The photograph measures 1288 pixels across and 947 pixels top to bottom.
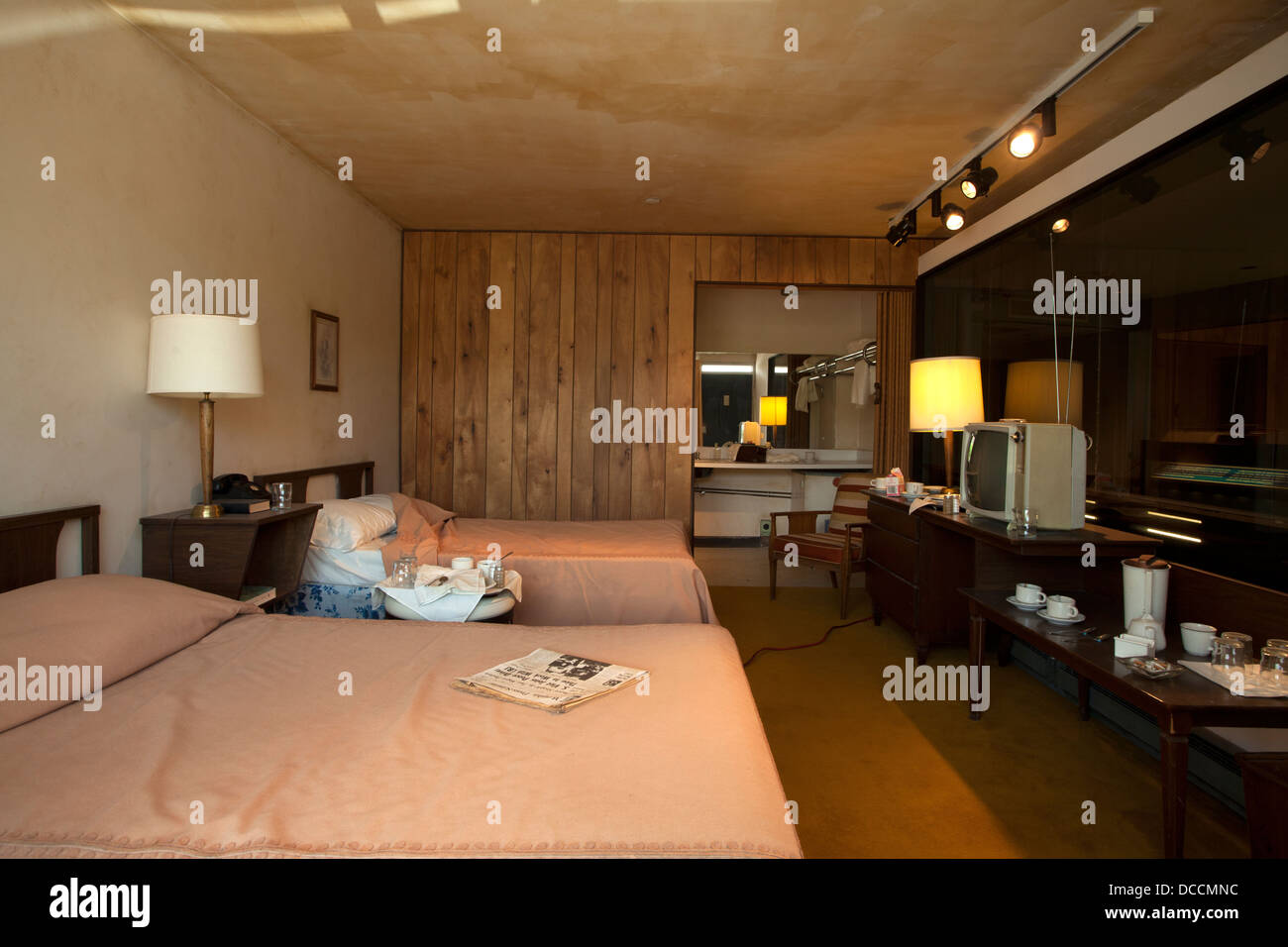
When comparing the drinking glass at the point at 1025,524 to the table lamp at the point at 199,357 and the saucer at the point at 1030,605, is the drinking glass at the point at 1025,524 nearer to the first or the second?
the saucer at the point at 1030,605

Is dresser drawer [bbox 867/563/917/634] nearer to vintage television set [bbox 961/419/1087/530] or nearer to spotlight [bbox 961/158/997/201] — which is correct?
vintage television set [bbox 961/419/1087/530]

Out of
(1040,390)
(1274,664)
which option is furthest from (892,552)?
(1274,664)

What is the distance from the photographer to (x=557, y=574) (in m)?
3.54

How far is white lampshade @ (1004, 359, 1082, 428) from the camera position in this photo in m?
3.51

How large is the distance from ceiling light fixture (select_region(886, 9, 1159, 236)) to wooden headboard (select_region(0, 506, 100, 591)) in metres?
3.89

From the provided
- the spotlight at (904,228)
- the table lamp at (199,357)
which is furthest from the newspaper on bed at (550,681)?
the spotlight at (904,228)

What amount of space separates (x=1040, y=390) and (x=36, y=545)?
4276 mm

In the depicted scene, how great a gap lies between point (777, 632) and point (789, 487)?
2.95m

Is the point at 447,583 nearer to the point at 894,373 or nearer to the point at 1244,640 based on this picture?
the point at 1244,640

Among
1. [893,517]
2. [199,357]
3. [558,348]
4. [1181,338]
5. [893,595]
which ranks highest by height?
[558,348]

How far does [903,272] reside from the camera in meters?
5.47

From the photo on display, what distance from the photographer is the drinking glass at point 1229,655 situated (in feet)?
6.56
